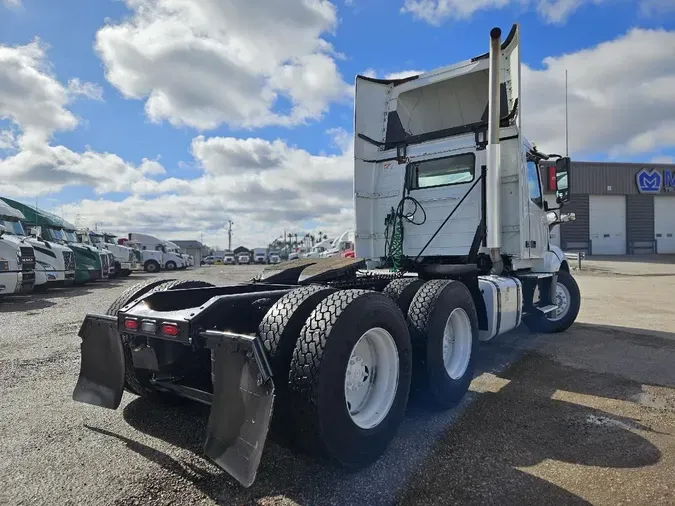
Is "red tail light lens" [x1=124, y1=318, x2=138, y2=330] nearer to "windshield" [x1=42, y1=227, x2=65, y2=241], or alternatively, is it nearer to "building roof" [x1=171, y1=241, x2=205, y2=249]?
"windshield" [x1=42, y1=227, x2=65, y2=241]

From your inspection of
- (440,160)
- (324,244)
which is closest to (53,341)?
(440,160)

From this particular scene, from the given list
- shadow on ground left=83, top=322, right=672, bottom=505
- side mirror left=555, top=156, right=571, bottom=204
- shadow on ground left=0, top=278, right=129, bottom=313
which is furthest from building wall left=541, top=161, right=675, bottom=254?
shadow on ground left=83, top=322, right=672, bottom=505

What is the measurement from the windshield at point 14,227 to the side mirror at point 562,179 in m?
14.9

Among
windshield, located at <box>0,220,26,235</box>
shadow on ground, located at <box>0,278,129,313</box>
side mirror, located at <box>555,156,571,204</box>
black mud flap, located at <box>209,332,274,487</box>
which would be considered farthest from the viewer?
windshield, located at <box>0,220,26,235</box>

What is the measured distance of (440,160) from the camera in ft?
20.9

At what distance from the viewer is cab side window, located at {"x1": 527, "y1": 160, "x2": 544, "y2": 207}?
21.3ft

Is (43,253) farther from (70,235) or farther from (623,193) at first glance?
(623,193)

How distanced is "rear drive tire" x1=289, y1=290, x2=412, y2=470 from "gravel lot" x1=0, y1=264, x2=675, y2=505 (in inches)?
9.6

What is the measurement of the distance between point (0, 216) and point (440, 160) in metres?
13.5

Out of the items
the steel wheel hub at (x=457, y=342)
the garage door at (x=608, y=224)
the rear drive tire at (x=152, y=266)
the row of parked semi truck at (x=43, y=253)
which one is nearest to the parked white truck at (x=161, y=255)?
the rear drive tire at (x=152, y=266)

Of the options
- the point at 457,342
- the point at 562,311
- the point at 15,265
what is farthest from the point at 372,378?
the point at 15,265

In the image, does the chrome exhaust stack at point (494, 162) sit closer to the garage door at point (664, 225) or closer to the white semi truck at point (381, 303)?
the white semi truck at point (381, 303)

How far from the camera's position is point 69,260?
50.3ft

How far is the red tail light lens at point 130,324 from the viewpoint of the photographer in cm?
318
